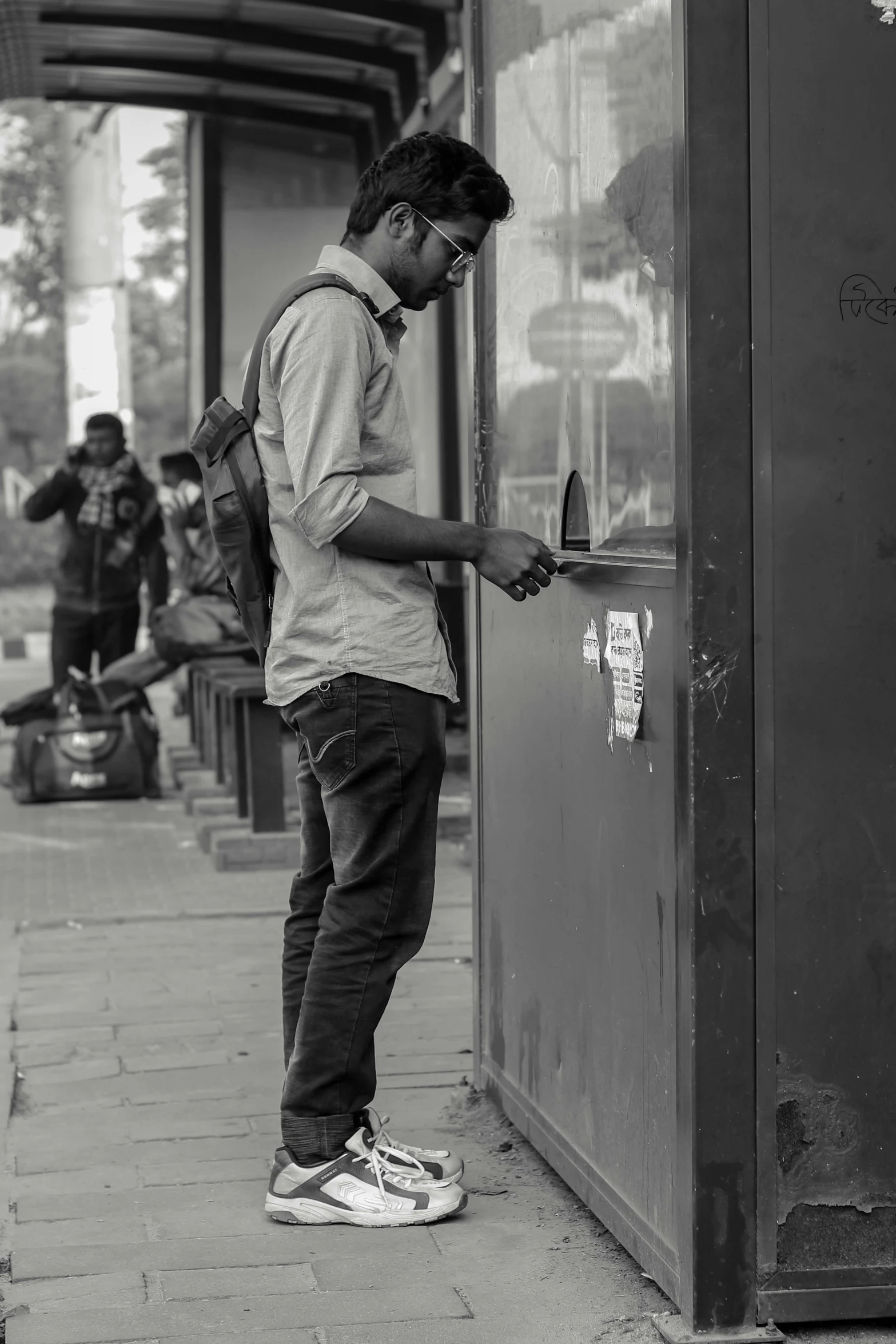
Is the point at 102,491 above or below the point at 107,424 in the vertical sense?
below

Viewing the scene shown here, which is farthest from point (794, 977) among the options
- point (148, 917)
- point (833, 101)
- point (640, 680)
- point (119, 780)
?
point (119, 780)

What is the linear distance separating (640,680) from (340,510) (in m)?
0.61

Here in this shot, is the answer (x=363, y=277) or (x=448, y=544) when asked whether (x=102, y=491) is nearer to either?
(x=363, y=277)

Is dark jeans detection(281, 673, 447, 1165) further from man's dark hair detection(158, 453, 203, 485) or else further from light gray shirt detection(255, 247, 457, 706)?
man's dark hair detection(158, 453, 203, 485)

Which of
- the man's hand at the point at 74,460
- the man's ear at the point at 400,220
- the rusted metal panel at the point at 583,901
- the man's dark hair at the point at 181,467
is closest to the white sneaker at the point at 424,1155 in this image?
the rusted metal panel at the point at 583,901

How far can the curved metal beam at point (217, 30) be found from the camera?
9.14m

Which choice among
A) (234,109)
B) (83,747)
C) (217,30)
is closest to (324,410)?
(83,747)

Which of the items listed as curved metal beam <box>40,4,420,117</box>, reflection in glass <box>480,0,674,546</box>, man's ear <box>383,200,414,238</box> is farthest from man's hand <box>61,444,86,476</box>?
man's ear <box>383,200,414,238</box>

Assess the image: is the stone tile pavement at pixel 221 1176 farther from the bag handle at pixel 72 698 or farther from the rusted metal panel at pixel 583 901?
the bag handle at pixel 72 698

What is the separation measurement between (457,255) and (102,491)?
7198mm

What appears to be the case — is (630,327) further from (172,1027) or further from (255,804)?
(255,804)

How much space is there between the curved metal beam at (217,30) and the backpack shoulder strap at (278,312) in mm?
6259

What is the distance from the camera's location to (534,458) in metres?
3.72

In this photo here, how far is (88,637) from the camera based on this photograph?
10.5 meters
